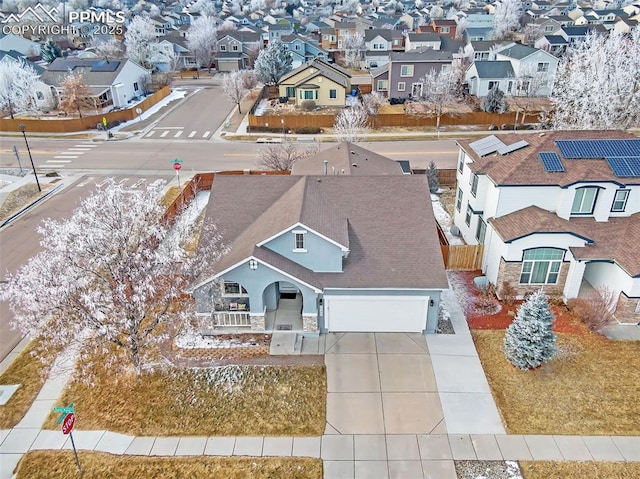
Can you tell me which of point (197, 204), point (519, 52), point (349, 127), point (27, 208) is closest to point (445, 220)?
point (349, 127)

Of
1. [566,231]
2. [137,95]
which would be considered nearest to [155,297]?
[566,231]

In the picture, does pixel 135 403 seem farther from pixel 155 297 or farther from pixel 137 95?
Result: pixel 137 95

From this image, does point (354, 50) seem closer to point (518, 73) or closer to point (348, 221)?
point (518, 73)

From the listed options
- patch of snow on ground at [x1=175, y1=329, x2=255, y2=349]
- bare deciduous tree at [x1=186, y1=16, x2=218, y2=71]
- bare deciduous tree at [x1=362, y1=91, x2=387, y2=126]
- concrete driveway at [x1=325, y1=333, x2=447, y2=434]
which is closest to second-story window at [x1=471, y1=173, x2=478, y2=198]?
concrete driveway at [x1=325, y1=333, x2=447, y2=434]

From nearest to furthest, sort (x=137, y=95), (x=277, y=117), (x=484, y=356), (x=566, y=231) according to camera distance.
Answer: (x=484, y=356)
(x=566, y=231)
(x=277, y=117)
(x=137, y=95)

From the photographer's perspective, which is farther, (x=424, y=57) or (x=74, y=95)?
(x=424, y=57)

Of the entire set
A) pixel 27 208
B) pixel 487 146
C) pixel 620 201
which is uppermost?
pixel 487 146
